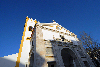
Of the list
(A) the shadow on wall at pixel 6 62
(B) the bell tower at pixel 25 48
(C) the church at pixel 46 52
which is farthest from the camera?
(B) the bell tower at pixel 25 48

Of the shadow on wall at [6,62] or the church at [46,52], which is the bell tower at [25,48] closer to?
the church at [46,52]

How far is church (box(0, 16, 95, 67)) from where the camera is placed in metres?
10.7

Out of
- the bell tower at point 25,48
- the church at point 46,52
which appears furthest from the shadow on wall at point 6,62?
the bell tower at point 25,48

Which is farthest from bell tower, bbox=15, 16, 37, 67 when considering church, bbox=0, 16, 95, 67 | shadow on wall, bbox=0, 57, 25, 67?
shadow on wall, bbox=0, 57, 25, 67

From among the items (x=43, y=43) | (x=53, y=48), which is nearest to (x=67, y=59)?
(x=53, y=48)

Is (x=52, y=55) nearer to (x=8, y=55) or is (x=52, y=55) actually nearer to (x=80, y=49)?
(x=80, y=49)

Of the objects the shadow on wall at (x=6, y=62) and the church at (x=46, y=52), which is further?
the shadow on wall at (x=6, y=62)

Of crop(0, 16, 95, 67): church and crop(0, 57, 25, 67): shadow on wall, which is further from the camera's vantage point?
crop(0, 57, 25, 67): shadow on wall

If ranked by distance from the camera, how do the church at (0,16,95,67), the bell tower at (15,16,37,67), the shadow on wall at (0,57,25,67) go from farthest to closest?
the bell tower at (15,16,37,67) → the shadow on wall at (0,57,25,67) → the church at (0,16,95,67)

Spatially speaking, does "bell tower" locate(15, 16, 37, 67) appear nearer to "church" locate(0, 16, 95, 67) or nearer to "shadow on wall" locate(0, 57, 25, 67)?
"church" locate(0, 16, 95, 67)

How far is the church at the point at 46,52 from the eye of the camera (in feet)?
35.1

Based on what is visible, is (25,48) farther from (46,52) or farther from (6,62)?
(46,52)

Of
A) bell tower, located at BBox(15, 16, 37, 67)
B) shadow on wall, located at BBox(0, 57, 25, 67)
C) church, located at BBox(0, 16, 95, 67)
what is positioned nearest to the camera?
church, located at BBox(0, 16, 95, 67)

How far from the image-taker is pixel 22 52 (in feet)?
50.5
